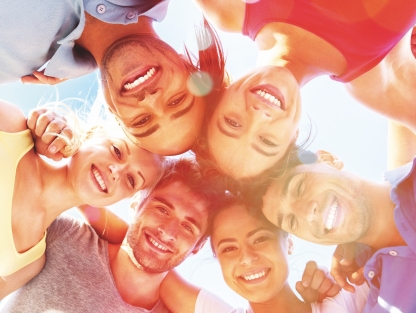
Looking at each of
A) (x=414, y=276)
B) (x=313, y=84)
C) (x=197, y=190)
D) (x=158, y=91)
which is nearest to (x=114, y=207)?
(x=197, y=190)

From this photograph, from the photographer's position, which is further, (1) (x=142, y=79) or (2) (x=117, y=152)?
(2) (x=117, y=152)

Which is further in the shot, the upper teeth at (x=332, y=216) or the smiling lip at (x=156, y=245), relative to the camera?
the smiling lip at (x=156, y=245)

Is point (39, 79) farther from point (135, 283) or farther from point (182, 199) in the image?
point (135, 283)

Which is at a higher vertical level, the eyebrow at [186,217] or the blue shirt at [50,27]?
the blue shirt at [50,27]

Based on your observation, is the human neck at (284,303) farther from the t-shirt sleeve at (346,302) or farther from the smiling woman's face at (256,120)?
the smiling woman's face at (256,120)

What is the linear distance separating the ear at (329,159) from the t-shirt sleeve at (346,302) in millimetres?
329

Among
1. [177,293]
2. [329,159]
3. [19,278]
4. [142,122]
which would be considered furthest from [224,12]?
[19,278]

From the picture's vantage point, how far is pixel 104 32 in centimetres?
105

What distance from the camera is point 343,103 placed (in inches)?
45.1

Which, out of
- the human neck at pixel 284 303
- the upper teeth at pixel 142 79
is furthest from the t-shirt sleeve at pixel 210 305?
the upper teeth at pixel 142 79

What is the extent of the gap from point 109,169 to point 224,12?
1.80 feet

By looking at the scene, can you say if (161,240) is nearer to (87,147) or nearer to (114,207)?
(114,207)

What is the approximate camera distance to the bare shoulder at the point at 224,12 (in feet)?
3.62

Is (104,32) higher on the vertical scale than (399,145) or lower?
higher
